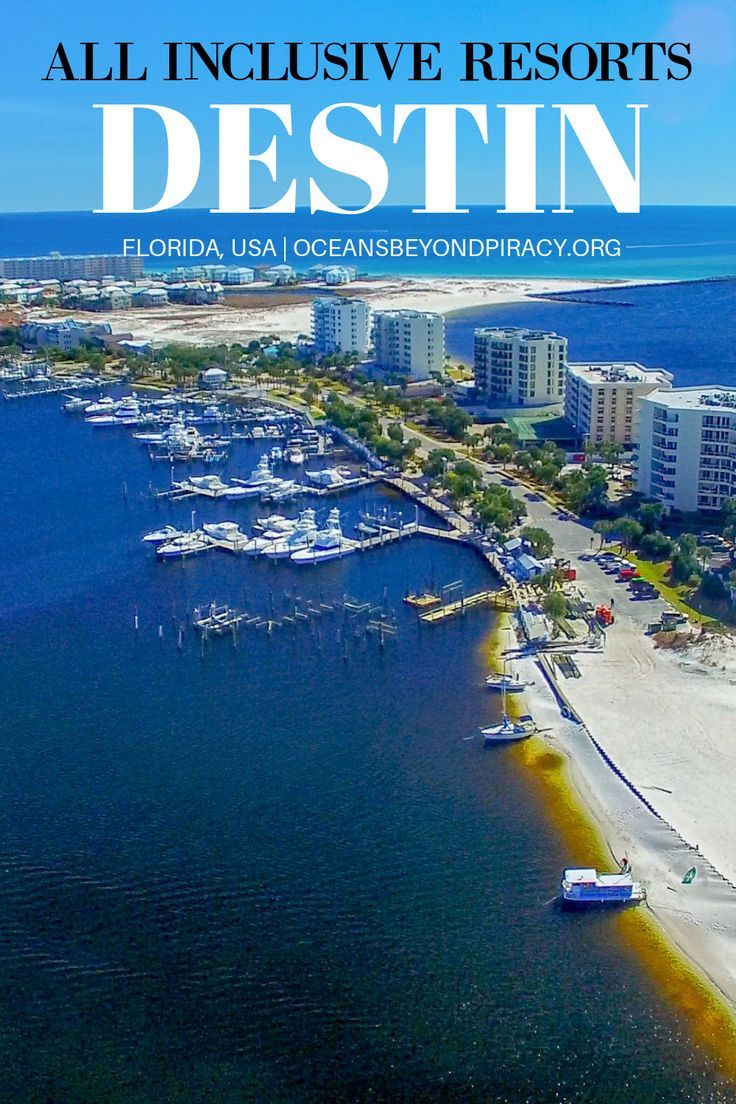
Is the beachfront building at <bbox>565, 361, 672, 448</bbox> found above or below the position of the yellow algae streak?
above

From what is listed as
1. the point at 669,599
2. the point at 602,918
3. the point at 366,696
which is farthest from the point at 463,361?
the point at 602,918

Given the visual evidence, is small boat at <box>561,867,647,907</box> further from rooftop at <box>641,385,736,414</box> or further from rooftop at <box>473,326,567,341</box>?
rooftop at <box>473,326,567,341</box>

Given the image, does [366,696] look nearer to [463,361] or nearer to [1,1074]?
[1,1074]

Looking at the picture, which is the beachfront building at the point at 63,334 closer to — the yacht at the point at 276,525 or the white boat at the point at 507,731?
the yacht at the point at 276,525

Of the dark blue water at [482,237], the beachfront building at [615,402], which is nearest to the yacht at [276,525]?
the beachfront building at [615,402]

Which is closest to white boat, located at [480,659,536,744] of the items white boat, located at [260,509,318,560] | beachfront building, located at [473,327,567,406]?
white boat, located at [260,509,318,560]

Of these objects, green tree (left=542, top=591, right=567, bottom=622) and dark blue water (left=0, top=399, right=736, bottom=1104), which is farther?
green tree (left=542, top=591, right=567, bottom=622)

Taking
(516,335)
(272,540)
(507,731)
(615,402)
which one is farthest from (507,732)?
(516,335)
